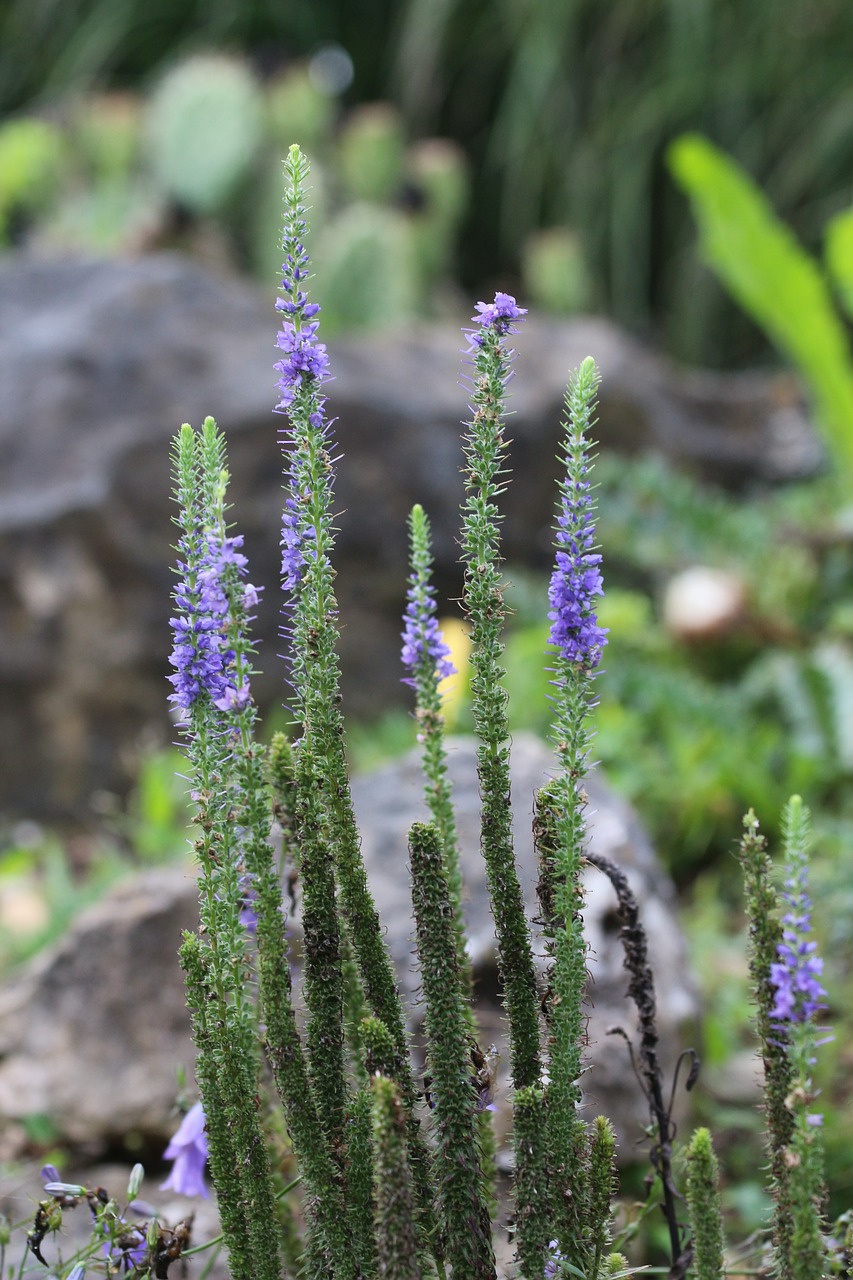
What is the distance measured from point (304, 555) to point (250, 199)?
608 cm

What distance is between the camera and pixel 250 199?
677 cm

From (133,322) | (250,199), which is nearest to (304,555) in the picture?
(133,322)

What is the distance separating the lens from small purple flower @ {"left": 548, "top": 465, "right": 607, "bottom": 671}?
1.11 m

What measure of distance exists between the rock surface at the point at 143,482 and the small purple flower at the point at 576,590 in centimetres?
339

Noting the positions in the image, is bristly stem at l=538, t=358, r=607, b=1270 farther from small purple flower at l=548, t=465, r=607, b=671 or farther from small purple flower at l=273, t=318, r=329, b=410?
small purple flower at l=273, t=318, r=329, b=410

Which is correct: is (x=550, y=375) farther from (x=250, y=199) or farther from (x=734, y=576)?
(x=250, y=199)

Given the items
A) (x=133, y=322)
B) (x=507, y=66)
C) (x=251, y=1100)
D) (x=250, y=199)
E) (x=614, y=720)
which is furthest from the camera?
(x=507, y=66)

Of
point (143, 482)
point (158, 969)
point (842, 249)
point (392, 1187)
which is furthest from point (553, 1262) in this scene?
point (842, 249)

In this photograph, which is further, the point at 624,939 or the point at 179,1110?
the point at 179,1110

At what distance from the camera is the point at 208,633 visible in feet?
3.79

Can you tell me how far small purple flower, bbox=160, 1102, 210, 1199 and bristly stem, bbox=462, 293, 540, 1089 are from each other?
0.45 m

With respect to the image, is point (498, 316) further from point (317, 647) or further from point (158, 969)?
point (158, 969)

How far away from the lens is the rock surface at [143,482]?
14.5 ft

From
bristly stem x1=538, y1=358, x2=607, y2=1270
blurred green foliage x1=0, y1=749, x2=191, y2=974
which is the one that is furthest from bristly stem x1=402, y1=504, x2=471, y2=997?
blurred green foliage x1=0, y1=749, x2=191, y2=974
